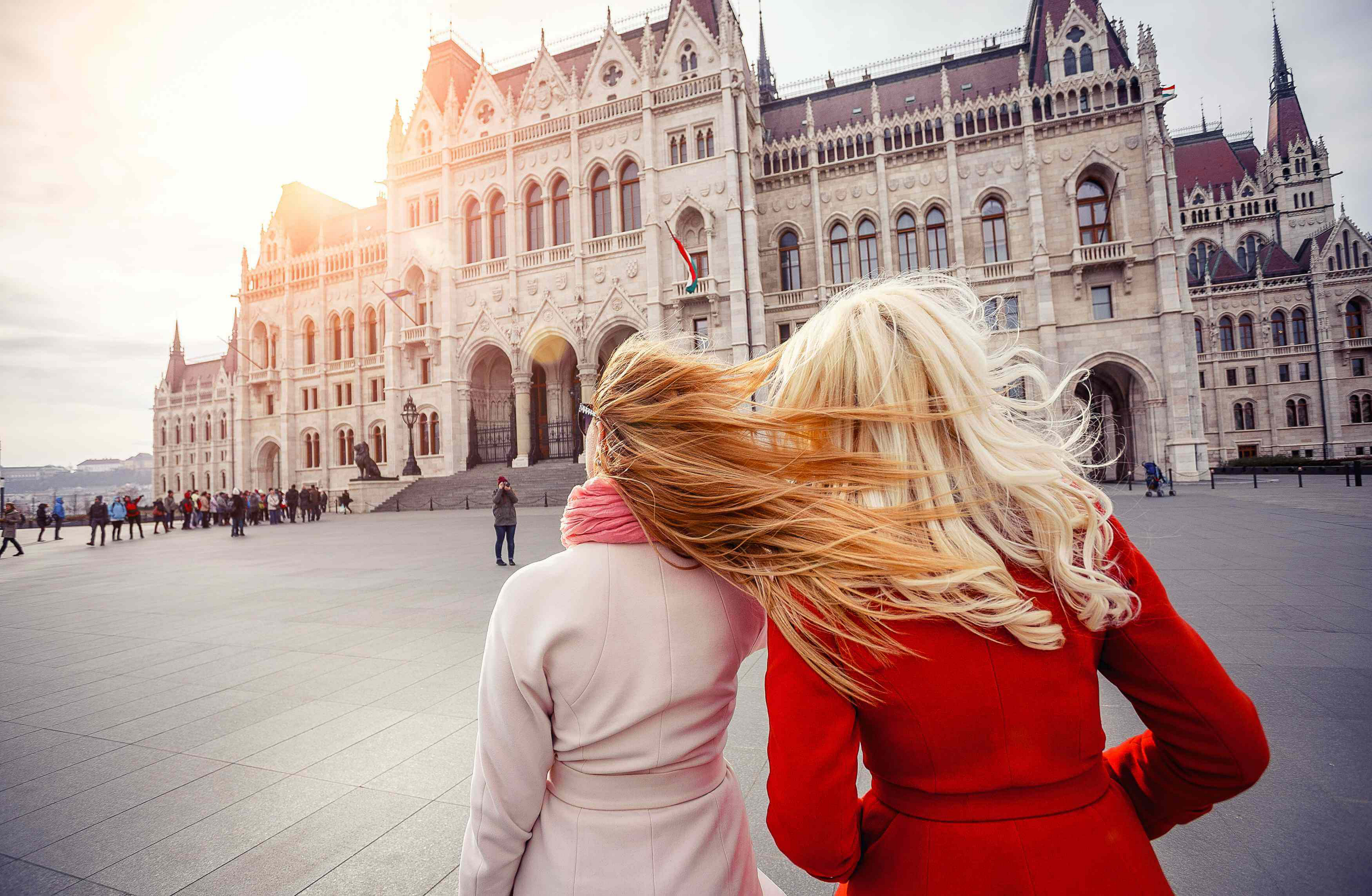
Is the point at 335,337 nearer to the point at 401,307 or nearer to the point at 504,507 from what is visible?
the point at 401,307

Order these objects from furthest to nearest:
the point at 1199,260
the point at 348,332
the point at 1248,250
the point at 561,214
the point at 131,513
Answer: the point at 1199,260
the point at 1248,250
the point at 348,332
the point at 561,214
the point at 131,513

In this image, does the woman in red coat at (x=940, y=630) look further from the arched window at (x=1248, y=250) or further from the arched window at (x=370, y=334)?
the arched window at (x=1248, y=250)

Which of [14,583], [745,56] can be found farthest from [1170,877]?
[745,56]

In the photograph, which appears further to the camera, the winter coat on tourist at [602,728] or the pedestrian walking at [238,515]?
the pedestrian walking at [238,515]

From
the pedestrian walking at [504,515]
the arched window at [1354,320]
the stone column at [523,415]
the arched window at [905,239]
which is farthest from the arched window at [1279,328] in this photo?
the pedestrian walking at [504,515]

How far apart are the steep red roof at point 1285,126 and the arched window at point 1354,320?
38.6 feet

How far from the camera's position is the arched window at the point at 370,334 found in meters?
37.8

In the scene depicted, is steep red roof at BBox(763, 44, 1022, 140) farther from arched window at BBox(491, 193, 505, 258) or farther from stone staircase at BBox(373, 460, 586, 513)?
stone staircase at BBox(373, 460, 586, 513)

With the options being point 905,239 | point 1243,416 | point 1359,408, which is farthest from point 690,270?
point 1359,408

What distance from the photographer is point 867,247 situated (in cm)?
2731

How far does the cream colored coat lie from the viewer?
47.9 inches

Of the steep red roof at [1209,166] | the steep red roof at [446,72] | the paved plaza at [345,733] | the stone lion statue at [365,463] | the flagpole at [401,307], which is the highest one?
the steep red roof at [446,72]

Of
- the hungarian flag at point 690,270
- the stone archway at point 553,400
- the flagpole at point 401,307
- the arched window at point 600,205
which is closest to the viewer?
the hungarian flag at point 690,270

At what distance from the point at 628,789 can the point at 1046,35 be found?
32.8 meters
